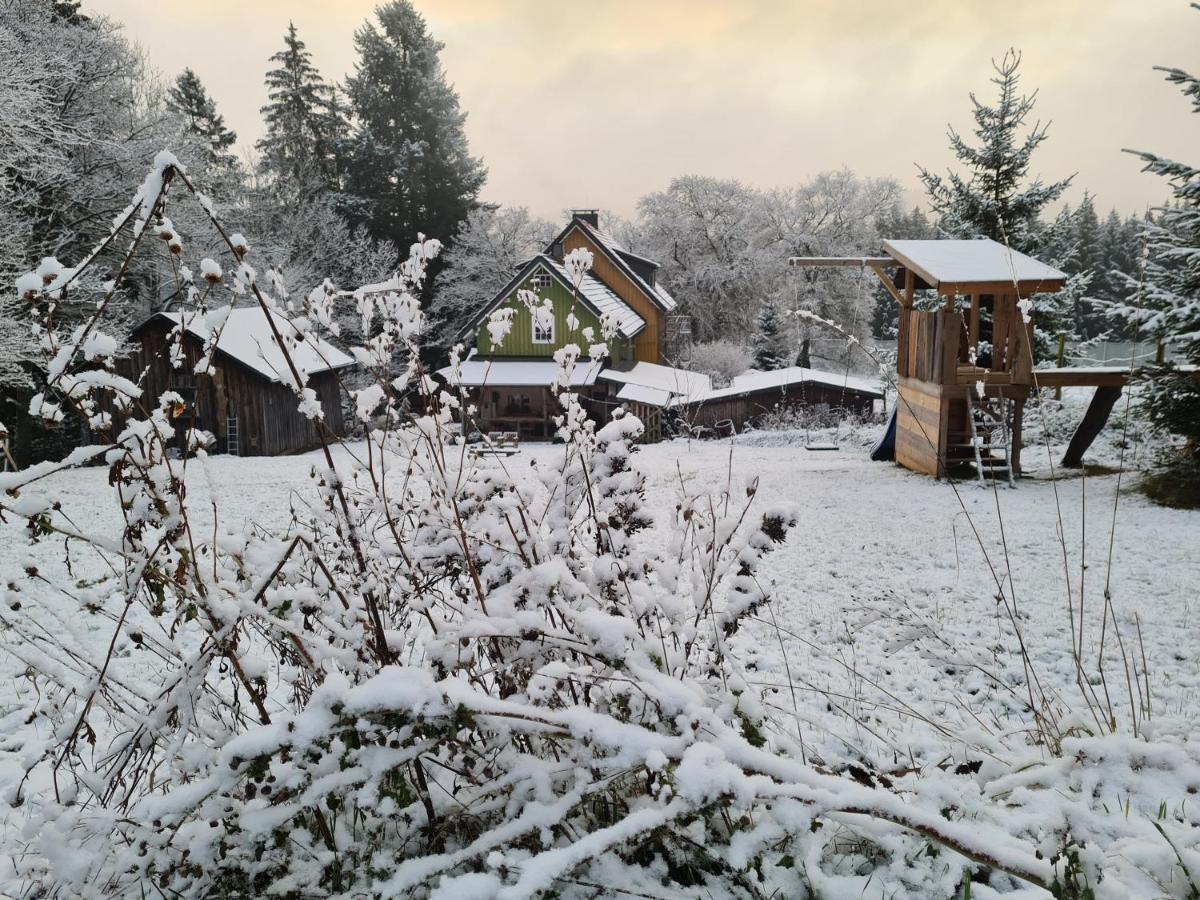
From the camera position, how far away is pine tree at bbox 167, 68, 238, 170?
26859 millimetres

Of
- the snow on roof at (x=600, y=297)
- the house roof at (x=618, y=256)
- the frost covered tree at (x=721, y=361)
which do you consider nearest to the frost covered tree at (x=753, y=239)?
the frost covered tree at (x=721, y=361)

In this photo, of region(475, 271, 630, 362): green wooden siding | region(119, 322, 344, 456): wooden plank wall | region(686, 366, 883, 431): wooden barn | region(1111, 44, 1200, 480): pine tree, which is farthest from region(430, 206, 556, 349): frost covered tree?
region(1111, 44, 1200, 480): pine tree

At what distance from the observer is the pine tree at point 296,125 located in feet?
101

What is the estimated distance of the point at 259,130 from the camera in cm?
3156

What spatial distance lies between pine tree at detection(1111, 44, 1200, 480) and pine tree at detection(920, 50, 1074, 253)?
6.43 metres

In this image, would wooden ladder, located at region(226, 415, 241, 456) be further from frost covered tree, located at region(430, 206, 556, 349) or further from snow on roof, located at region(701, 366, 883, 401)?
snow on roof, located at region(701, 366, 883, 401)

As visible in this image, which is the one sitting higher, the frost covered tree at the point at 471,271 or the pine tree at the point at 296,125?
the pine tree at the point at 296,125

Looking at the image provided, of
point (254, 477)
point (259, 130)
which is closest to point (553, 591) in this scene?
point (254, 477)

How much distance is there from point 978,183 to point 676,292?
2459 cm

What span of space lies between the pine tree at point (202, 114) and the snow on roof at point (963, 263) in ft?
85.2

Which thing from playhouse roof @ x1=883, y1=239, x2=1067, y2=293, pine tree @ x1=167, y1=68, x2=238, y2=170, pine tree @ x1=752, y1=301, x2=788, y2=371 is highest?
pine tree @ x1=167, y1=68, x2=238, y2=170

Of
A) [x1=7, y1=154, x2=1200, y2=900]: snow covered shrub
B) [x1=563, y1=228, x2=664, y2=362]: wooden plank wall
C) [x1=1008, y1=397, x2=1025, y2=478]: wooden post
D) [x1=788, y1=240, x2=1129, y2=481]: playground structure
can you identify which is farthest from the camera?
[x1=563, y1=228, x2=664, y2=362]: wooden plank wall

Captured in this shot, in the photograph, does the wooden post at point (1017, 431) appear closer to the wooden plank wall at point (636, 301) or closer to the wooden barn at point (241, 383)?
the wooden barn at point (241, 383)

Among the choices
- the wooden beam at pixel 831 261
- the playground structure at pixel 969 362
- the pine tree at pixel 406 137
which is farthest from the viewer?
the pine tree at pixel 406 137
